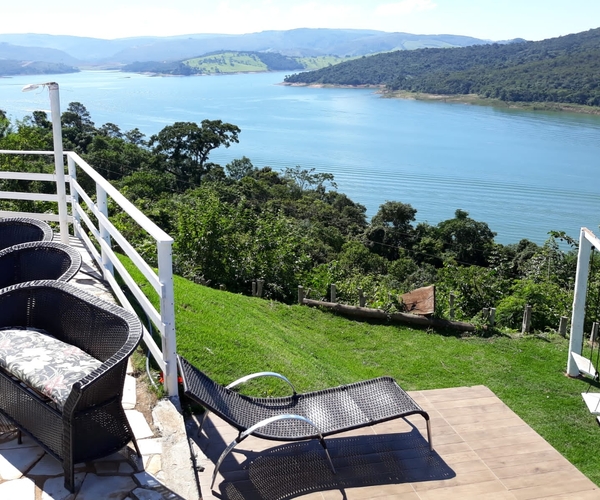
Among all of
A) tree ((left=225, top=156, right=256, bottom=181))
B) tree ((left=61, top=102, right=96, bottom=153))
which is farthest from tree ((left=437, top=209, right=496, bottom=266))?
tree ((left=61, top=102, right=96, bottom=153))

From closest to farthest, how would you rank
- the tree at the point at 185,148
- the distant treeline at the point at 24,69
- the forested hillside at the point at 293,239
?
the forested hillside at the point at 293,239
the tree at the point at 185,148
the distant treeline at the point at 24,69

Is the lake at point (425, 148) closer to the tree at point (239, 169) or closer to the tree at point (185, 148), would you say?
the tree at point (185, 148)

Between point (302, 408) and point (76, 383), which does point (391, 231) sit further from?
point (76, 383)

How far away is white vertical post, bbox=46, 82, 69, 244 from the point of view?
Answer: 500 centimetres

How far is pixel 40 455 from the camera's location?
2598 mm

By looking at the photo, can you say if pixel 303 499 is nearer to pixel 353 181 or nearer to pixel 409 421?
pixel 409 421

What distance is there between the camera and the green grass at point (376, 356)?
167 inches

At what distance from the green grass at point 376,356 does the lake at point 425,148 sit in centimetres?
3329

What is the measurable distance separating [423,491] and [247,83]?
183856mm

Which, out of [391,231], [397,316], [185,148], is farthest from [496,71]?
[397,316]

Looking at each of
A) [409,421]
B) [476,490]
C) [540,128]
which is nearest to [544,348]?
[409,421]

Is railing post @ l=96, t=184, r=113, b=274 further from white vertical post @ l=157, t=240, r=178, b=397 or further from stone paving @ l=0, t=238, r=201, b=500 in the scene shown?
stone paving @ l=0, t=238, r=201, b=500

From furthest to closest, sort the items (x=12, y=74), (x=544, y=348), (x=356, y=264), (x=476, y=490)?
(x=12, y=74), (x=356, y=264), (x=544, y=348), (x=476, y=490)

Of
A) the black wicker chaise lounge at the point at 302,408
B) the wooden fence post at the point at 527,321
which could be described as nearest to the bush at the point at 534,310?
the wooden fence post at the point at 527,321
